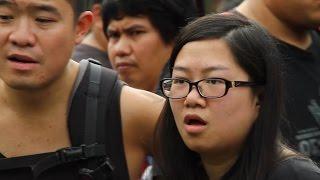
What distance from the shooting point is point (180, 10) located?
4.98 metres

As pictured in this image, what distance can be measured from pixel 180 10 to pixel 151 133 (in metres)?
1.61

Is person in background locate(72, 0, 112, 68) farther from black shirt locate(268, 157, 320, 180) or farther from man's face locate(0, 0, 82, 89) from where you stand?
black shirt locate(268, 157, 320, 180)

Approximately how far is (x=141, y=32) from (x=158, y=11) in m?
0.14

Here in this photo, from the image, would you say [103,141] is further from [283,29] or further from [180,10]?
[180,10]

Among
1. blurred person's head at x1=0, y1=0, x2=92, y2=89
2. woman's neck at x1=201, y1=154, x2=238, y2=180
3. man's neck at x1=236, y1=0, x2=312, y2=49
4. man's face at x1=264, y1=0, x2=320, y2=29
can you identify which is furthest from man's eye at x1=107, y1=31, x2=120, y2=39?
woman's neck at x1=201, y1=154, x2=238, y2=180

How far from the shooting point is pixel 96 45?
5730 millimetres

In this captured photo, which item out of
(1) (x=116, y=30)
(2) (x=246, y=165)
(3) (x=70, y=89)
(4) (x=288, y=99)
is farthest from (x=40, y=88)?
(1) (x=116, y=30)

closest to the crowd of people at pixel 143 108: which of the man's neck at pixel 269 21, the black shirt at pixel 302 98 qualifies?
the black shirt at pixel 302 98

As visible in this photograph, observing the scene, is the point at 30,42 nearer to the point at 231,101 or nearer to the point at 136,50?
the point at 231,101

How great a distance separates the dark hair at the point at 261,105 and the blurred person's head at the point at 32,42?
0.42 metres

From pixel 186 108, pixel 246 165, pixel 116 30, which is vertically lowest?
pixel 246 165

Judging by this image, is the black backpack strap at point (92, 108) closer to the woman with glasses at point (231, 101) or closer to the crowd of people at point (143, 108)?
the crowd of people at point (143, 108)

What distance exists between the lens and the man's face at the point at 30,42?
126 inches

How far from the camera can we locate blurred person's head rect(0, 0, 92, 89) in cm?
319
